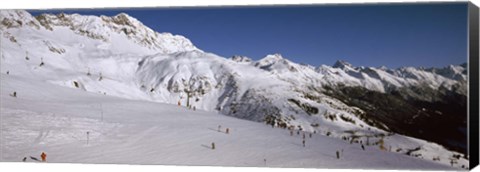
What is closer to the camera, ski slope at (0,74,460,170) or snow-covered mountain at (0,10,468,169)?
snow-covered mountain at (0,10,468,169)

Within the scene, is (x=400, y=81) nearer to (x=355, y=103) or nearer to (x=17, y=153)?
(x=355, y=103)

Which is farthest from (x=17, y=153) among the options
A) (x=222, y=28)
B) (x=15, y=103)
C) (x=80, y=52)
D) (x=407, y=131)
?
(x=80, y=52)

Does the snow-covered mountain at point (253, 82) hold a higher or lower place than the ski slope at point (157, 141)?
higher

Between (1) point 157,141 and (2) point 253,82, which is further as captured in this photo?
(2) point 253,82

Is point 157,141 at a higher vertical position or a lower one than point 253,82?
lower

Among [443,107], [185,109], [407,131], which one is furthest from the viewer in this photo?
[185,109]
